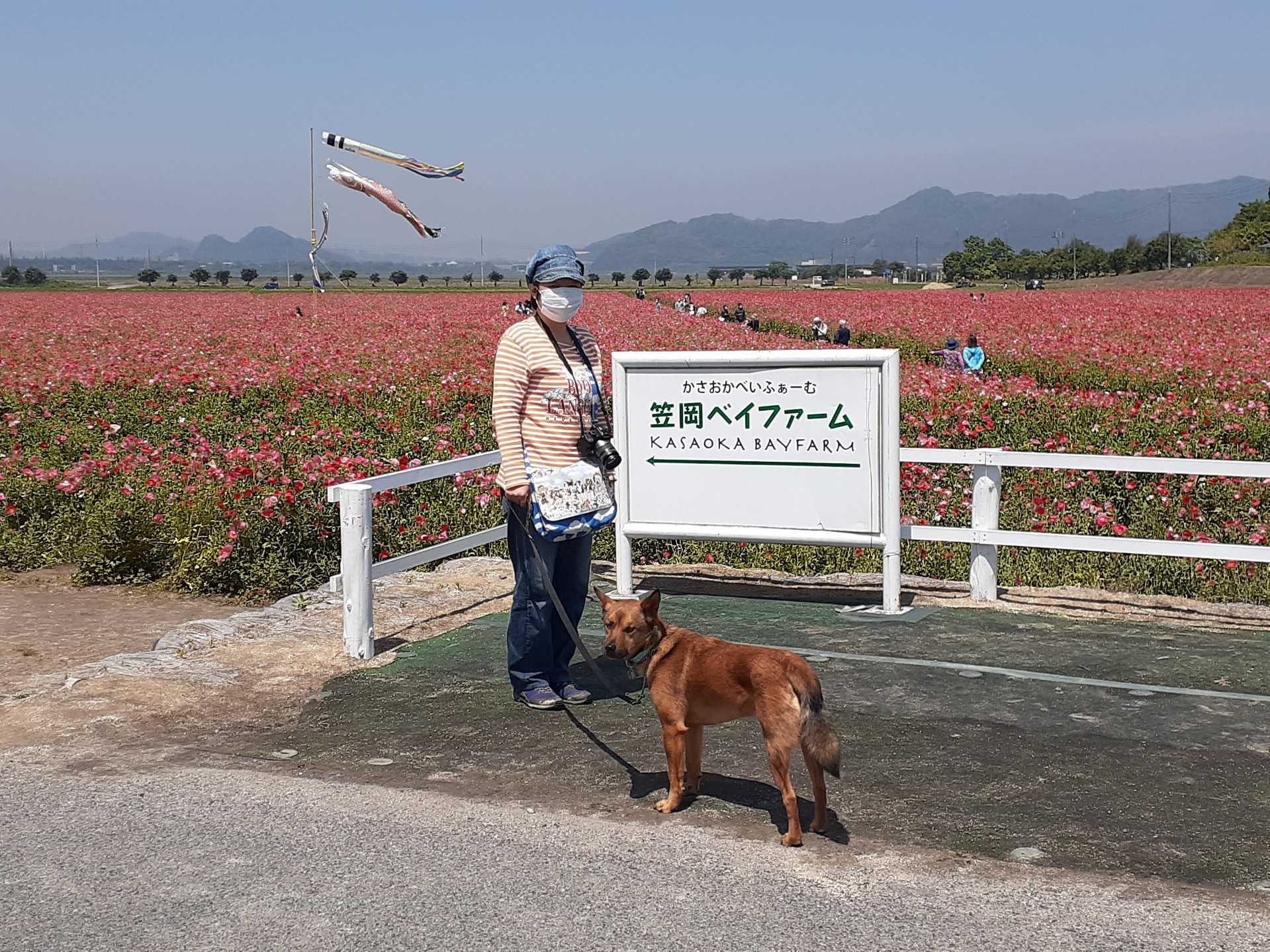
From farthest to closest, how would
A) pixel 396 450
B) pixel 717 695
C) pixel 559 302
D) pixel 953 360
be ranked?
pixel 953 360
pixel 396 450
pixel 559 302
pixel 717 695

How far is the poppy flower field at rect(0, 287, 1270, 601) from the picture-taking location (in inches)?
408

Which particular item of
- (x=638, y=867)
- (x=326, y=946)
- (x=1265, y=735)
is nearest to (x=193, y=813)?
(x=326, y=946)

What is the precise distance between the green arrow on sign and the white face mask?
269cm

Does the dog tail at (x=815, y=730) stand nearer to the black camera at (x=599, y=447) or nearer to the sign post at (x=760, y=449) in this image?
the black camera at (x=599, y=447)

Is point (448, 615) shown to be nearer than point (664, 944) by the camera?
No

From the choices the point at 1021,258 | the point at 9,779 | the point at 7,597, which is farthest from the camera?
the point at 1021,258

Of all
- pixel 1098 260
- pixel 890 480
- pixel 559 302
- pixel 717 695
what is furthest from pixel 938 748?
pixel 1098 260

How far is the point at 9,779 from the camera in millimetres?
5500

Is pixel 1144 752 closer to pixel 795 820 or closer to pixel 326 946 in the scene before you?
pixel 795 820

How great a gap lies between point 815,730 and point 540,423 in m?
2.32

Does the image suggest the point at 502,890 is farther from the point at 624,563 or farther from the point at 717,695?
the point at 624,563

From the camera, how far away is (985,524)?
845 cm

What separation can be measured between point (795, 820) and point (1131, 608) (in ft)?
14.8

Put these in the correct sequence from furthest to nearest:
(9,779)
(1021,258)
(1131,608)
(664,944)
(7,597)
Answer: (1021,258)
(7,597)
(1131,608)
(9,779)
(664,944)
